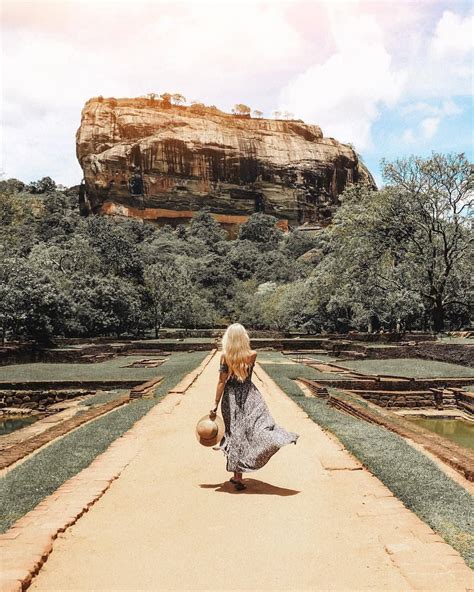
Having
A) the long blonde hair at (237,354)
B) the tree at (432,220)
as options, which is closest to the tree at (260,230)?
the tree at (432,220)

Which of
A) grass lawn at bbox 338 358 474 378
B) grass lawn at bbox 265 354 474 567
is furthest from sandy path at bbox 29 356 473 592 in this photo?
grass lawn at bbox 338 358 474 378

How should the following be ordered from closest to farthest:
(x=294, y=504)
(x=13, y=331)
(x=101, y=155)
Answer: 1. (x=294, y=504)
2. (x=13, y=331)
3. (x=101, y=155)

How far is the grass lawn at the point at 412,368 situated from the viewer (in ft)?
55.2

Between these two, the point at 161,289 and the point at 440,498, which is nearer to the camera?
the point at 440,498

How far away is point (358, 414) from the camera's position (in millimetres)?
9719

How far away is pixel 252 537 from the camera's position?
3637mm

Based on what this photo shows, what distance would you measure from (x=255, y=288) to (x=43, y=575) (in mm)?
57492

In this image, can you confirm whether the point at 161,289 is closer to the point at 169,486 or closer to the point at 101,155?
the point at 169,486

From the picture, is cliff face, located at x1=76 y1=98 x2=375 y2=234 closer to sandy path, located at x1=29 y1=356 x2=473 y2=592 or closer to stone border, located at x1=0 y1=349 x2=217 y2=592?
stone border, located at x1=0 y1=349 x2=217 y2=592

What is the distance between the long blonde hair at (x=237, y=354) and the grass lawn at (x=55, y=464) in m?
1.81

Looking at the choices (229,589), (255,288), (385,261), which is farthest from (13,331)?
(255,288)

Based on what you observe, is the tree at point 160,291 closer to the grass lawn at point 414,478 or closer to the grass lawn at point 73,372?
the grass lawn at point 73,372

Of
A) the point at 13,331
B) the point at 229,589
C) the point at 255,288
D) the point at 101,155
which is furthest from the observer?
the point at 101,155

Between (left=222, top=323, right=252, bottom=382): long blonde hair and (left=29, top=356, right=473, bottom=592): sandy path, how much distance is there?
3.16 ft
